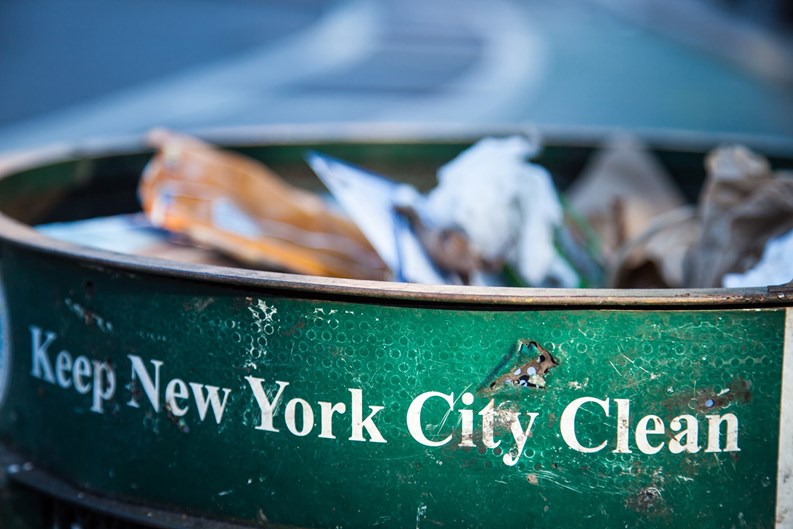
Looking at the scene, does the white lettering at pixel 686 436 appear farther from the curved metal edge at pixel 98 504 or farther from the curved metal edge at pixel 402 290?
the curved metal edge at pixel 98 504

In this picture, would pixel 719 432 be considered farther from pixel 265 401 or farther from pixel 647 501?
pixel 265 401

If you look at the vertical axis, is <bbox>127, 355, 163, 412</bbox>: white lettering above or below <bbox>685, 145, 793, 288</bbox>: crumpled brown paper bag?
below

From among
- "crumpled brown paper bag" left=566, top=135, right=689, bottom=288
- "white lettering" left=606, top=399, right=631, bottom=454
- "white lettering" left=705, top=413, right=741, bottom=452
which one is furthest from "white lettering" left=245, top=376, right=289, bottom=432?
"crumpled brown paper bag" left=566, top=135, right=689, bottom=288

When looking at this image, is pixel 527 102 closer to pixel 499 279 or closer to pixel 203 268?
pixel 499 279

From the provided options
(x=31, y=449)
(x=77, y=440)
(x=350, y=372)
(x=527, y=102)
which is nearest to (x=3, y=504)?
(x=31, y=449)

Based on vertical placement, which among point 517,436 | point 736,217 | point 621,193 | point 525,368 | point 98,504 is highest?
point 621,193

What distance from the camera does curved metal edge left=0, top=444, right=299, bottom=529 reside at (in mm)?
1949

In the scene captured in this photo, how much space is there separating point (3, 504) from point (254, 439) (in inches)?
25.0

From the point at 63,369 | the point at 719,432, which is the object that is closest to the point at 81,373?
the point at 63,369

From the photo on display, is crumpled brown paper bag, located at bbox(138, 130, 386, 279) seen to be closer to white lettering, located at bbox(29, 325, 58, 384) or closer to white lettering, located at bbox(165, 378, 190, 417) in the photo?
white lettering, located at bbox(29, 325, 58, 384)

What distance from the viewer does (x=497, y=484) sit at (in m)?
1.82

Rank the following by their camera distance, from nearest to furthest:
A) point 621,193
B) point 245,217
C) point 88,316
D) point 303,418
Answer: point 303,418, point 88,316, point 245,217, point 621,193

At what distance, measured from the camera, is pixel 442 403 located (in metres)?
1.80

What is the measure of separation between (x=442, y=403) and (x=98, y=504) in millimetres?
653
